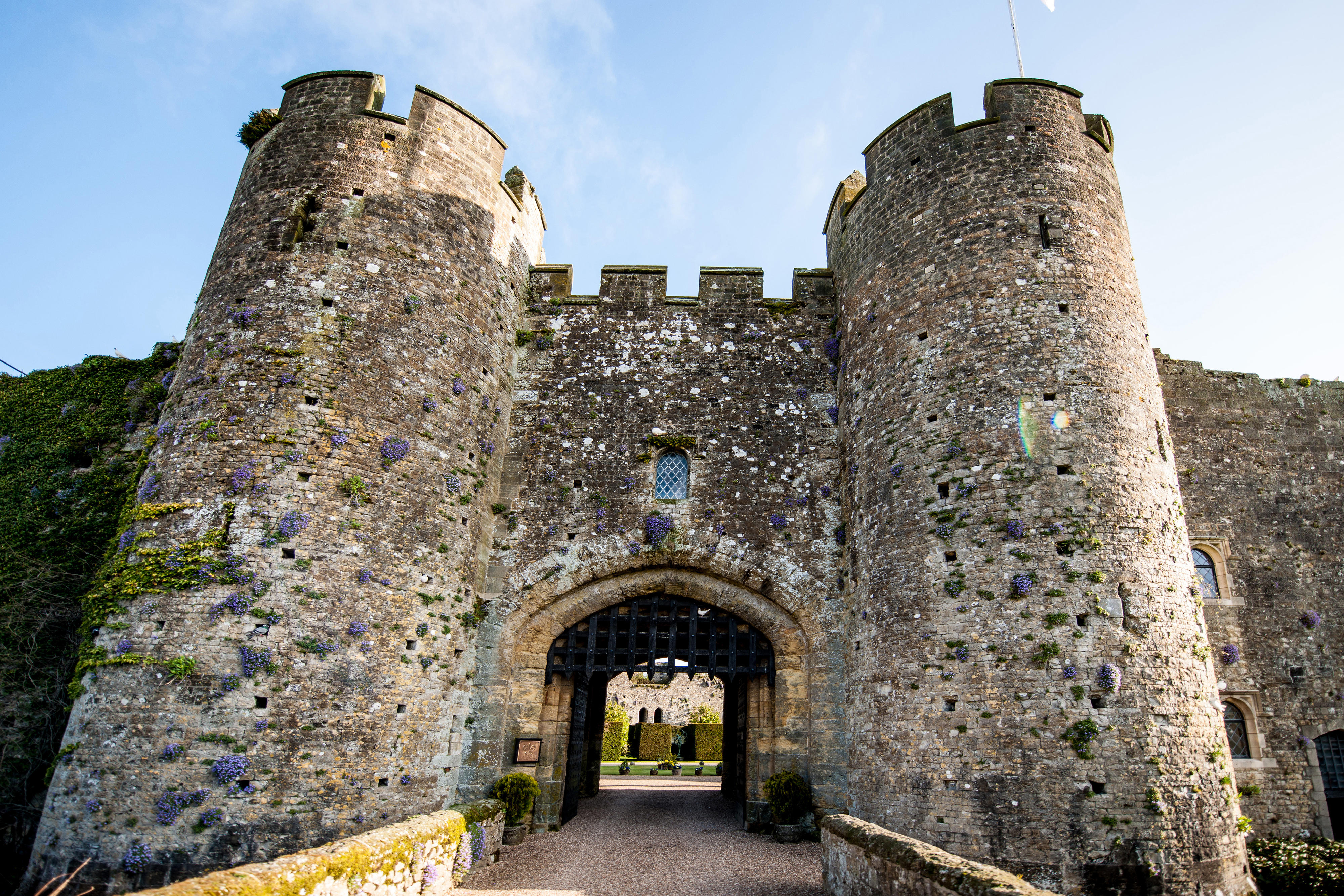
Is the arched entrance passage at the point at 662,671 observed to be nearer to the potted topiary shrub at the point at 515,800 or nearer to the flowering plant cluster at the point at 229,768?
the potted topiary shrub at the point at 515,800

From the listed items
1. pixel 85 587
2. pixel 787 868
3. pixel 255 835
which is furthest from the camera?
pixel 85 587

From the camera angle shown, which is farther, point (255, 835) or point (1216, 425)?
point (1216, 425)

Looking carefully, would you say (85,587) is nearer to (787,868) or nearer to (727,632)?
(727,632)

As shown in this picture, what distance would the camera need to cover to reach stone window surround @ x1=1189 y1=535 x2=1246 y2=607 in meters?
11.8

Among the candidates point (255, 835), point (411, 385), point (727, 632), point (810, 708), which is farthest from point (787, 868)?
point (411, 385)

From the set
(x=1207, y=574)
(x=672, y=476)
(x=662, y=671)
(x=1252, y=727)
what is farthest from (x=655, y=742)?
(x=1207, y=574)

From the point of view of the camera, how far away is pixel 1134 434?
9.27 meters

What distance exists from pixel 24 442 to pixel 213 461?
5.14m

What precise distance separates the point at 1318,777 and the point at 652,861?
34.7 feet

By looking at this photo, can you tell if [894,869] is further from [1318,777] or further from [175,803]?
[1318,777]

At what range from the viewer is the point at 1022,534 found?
29.0 ft

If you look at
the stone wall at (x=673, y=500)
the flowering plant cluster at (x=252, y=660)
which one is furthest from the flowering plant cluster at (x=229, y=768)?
the stone wall at (x=673, y=500)

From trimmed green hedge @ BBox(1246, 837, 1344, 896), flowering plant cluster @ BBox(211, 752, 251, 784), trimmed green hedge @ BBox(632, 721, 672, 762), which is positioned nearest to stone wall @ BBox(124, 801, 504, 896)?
flowering plant cluster @ BBox(211, 752, 251, 784)

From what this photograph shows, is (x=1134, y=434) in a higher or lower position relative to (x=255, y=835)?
higher
